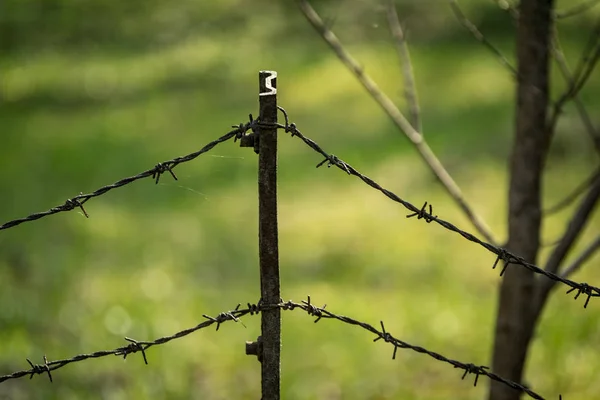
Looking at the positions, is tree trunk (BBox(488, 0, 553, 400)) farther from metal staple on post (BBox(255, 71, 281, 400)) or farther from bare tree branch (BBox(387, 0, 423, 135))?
metal staple on post (BBox(255, 71, 281, 400))

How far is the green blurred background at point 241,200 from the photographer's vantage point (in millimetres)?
5395

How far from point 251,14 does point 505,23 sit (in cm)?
384

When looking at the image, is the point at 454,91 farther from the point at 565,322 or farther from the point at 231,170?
the point at 565,322

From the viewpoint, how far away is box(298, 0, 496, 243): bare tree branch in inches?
138

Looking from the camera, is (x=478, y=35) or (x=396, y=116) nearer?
(x=478, y=35)

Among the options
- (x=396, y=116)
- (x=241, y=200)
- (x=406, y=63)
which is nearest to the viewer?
(x=396, y=116)

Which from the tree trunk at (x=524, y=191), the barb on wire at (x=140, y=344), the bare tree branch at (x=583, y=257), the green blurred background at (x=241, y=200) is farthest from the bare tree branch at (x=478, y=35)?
the barb on wire at (x=140, y=344)

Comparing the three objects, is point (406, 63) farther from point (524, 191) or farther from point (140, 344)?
point (140, 344)

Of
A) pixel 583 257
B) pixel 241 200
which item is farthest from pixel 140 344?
pixel 241 200

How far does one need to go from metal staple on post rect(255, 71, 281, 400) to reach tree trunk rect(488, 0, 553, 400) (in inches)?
62.1

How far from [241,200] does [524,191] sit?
15.9ft

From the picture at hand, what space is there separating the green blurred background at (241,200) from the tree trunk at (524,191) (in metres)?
0.68

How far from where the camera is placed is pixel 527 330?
3.45 metres

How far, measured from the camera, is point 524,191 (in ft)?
11.2
